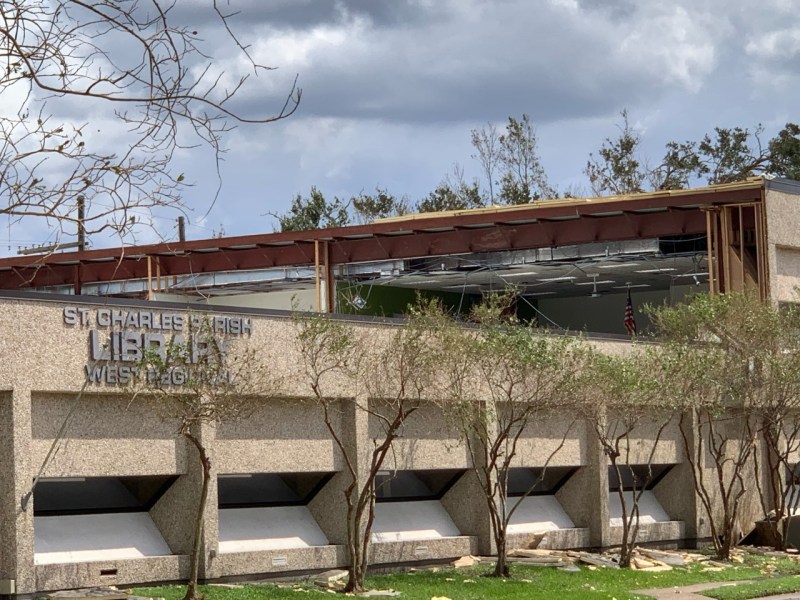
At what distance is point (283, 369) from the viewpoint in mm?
23547

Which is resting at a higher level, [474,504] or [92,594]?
[474,504]

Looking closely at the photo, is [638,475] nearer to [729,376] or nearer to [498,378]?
[729,376]

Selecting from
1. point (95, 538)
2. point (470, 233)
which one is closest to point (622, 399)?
point (470, 233)

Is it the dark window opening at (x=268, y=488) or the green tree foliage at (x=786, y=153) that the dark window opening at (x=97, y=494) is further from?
the green tree foliage at (x=786, y=153)

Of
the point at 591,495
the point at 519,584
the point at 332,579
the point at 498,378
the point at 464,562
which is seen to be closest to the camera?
the point at 332,579

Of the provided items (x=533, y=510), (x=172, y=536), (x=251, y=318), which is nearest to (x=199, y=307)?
(x=251, y=318)

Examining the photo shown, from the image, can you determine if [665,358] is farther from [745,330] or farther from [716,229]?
[716,229]

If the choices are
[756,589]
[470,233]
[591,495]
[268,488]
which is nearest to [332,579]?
[268,488]

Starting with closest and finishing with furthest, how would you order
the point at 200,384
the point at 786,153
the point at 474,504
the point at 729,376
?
the point at 200,384
the point at 474,504
the point at 729,376
the point at 786,153

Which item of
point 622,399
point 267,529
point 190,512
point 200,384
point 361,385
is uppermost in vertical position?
point 361,385

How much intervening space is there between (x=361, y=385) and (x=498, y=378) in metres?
3.49

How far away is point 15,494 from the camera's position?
1966 centimetres

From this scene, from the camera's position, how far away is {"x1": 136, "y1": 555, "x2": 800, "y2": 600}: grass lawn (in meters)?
21.0

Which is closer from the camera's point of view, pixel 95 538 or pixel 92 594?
pixel 92 594
